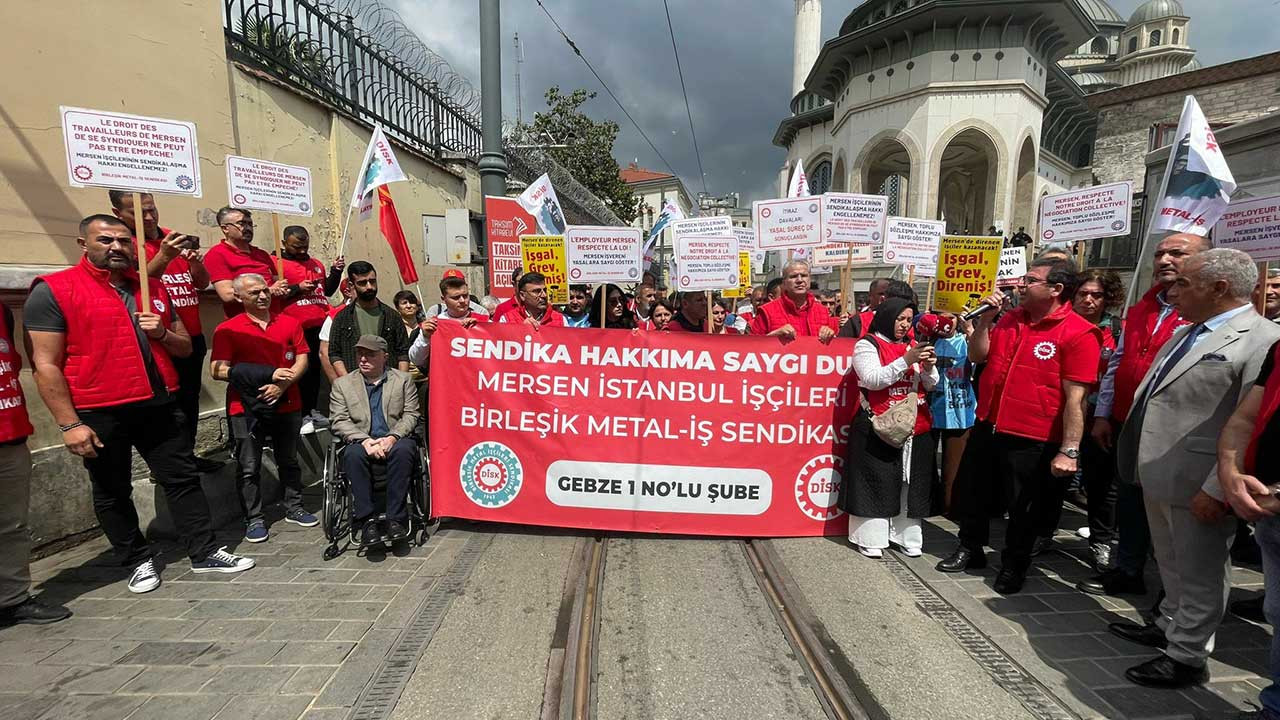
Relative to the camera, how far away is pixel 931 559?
425 centimetres

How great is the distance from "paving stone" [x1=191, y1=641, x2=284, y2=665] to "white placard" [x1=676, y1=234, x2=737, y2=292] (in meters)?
4.02

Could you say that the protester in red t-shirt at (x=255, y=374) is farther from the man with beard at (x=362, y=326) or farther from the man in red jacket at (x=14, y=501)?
the man in red jacket at (x=14, y=501)

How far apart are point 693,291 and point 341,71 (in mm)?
6318

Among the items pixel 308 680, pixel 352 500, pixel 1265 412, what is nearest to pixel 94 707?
pixel 308 680

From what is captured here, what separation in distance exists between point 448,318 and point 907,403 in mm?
3631

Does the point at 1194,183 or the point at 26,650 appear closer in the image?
the point at 26,650

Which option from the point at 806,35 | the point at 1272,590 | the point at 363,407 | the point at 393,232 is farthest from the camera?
the point at 806,35

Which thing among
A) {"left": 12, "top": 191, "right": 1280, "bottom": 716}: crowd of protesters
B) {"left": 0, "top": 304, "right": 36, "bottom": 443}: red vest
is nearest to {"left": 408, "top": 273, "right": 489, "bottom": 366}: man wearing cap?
{"left": 12, "top": 191, "right": 1280, "bottom": 716}: crowd of protesters

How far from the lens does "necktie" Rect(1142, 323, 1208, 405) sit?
9.41 feet

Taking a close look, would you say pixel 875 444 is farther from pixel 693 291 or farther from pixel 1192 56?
pixel 1192 56

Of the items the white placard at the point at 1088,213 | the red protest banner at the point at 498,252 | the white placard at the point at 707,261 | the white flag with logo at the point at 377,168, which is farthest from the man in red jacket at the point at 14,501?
the white placard at the point at 1088,213

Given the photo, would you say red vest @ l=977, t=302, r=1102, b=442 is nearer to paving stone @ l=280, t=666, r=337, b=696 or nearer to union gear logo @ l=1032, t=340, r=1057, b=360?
union gear logo @ l=1032, t=340, r=1057, b=360

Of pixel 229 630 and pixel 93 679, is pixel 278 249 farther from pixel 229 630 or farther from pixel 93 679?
pixel 93 679

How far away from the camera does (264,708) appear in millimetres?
2559
